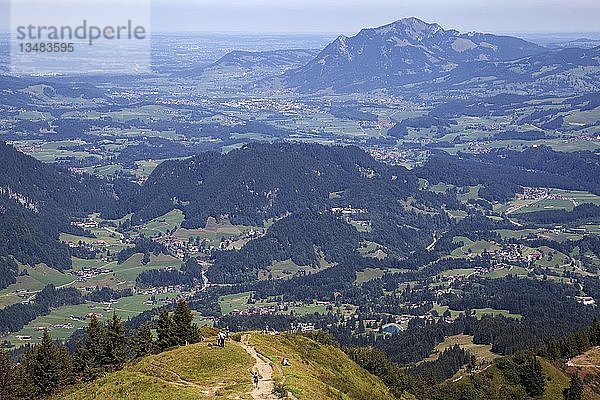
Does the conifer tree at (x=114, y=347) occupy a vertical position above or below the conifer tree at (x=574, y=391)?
above

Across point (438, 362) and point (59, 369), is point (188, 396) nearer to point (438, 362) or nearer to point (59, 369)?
point (59, 369)

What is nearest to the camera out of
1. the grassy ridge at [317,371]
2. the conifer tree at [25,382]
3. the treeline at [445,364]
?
the grassy ridge at [317,371]

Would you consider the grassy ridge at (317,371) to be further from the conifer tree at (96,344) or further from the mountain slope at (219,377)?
the conifer tree at (96,344)

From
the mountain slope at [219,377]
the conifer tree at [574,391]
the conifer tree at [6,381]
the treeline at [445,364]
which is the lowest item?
the treeline at [445,364]

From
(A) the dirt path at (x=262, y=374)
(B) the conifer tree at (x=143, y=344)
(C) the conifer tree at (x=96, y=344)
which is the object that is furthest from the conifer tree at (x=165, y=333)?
(A) the dirt path at (x=262, y=374)

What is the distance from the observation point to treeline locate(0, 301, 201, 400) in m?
83.9

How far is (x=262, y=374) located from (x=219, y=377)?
4.04 meters

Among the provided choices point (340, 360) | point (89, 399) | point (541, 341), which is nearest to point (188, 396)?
point (89, 399)

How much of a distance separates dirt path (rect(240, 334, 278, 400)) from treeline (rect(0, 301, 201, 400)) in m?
9.27

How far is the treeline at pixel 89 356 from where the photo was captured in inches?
3305

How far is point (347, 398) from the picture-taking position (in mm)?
74250

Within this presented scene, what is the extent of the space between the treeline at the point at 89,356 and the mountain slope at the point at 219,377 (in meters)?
6.79

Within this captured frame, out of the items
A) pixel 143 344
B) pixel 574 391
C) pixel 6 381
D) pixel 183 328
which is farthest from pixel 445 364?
pixel 6 381

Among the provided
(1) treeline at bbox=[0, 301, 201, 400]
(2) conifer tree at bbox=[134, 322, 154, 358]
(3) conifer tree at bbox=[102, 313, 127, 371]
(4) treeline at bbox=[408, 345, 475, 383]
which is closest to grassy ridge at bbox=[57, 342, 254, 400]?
(1) treeline at bbox=[0, 301, 201, 400]
